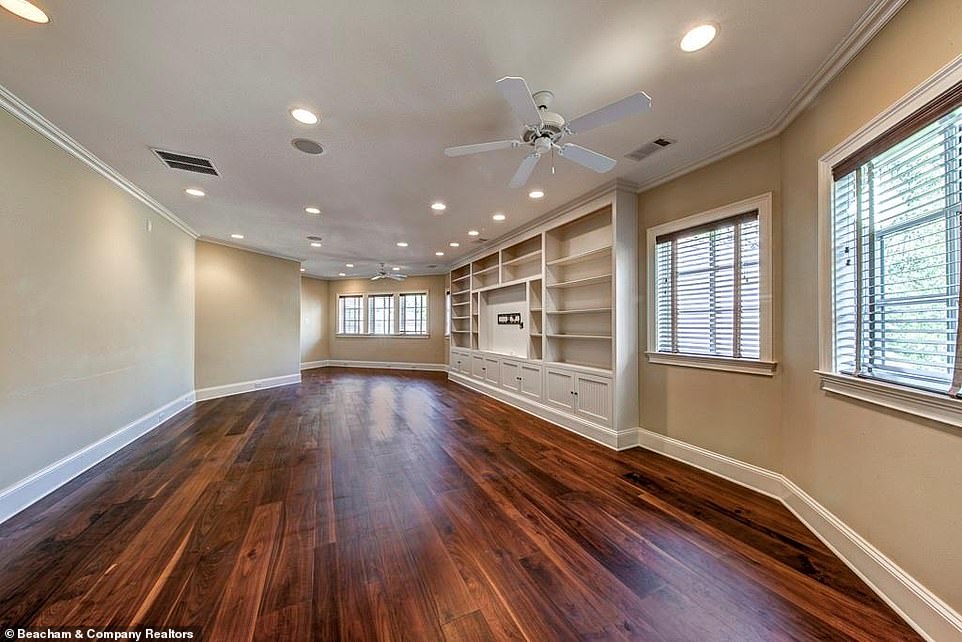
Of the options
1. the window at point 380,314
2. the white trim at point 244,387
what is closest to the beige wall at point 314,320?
the window at point 380,314

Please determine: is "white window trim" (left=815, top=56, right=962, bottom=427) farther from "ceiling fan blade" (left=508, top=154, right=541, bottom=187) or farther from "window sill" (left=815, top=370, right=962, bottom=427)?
"ceiling fan blade" (left=508, top=154, right=541, bottom=187)

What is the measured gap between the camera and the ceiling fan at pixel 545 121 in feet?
5.81

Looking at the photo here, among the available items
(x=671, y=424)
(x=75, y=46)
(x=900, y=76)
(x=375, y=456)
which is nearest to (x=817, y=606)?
(x=671, y=424)

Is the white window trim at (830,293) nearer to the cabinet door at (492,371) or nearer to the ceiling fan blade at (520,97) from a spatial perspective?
the ceiling fan blade at (520,97)

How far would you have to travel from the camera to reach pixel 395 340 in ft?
33.7

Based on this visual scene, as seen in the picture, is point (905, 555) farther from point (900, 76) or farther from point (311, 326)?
point (311, 326)

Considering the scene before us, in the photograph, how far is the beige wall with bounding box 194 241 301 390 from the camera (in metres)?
5.98

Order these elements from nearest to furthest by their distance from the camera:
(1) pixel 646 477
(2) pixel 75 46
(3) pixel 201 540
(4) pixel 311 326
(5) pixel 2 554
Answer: (2) pixel 75 46 → (5) pixel 2 554 → (3) pixel 201 540 → (1) pixel 646 477 → (4) pixel 311 326

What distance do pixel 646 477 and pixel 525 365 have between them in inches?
101

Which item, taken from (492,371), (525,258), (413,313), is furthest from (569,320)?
(413,313)

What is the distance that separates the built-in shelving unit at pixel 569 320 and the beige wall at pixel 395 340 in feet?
9.47

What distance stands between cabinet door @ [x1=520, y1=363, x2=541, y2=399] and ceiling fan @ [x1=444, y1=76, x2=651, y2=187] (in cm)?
309

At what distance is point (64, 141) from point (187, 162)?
750 millimetres

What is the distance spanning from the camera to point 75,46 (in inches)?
72.1
